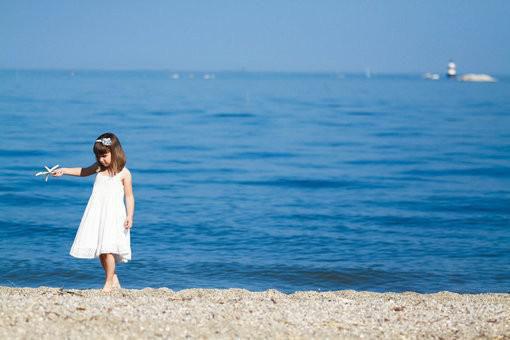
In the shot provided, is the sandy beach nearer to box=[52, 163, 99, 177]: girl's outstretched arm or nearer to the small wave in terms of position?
box=[52, 163, 99, 177]: girl's outstretched arm

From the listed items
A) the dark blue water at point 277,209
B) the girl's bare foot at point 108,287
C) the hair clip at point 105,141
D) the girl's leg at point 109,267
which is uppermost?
the hair clip at point 105,141

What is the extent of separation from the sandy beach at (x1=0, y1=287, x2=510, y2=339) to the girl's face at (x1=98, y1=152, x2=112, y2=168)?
132 centimetres

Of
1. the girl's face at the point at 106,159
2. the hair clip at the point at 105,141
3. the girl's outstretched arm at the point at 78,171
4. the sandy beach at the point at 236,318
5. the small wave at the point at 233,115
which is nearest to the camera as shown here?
the sandy beach at the point at 236,318

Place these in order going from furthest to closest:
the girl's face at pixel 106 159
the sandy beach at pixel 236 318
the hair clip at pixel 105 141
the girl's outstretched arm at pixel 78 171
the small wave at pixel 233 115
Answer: the small wave at pixel 233 115
the girl's outstretched arm at pixel 78 171
the girl's face at pixel 106 159
the hair clip at pixel 105 141
the sandy beach at pixel 236 318

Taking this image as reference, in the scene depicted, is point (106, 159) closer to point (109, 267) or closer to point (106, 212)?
point (106, 212)

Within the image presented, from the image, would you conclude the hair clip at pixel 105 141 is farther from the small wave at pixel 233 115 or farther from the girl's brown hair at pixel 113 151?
the small wave at pixel 233 115

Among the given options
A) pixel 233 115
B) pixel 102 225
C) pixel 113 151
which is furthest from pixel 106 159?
pixel 233 115

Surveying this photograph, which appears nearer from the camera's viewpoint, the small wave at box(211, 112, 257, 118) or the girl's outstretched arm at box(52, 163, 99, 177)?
the girl's outstretched arm at box(52, 163, 99, 177)

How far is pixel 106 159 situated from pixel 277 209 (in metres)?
8.21

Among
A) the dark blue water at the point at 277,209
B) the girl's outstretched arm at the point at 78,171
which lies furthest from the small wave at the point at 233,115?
the girl's outstretched arm at the point at 78,171

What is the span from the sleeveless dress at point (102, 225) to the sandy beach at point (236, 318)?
556mm

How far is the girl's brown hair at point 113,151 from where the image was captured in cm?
767

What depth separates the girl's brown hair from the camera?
25.2ft

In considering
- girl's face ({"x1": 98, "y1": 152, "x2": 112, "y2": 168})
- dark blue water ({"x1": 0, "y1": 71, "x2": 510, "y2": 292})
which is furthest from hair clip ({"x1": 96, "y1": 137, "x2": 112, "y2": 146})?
dark blue water ({"x1": 0, "y1": 71, "x2": 510, "y2": 292})
